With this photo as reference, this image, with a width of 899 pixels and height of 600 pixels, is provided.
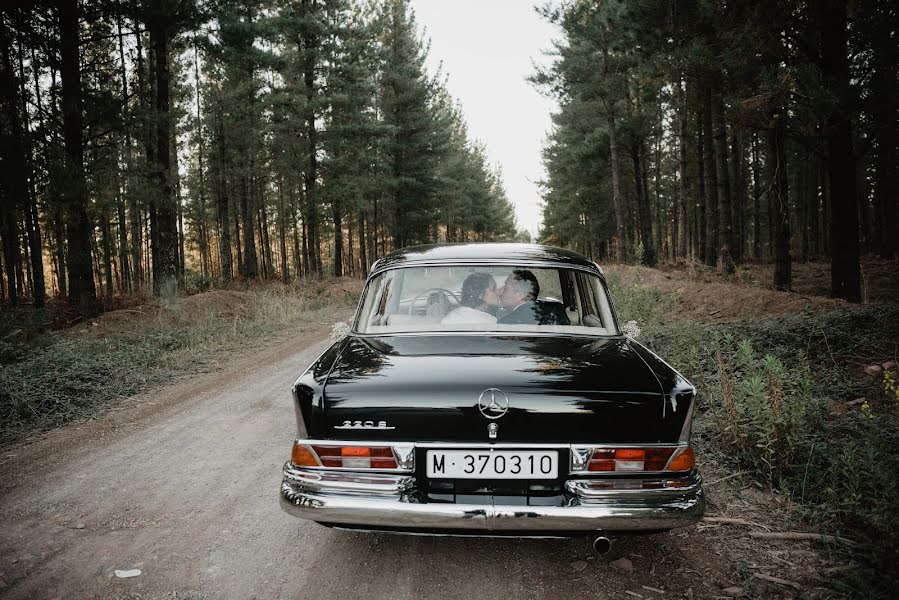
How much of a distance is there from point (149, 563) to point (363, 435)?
152 centimetres

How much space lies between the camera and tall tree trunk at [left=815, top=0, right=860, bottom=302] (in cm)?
789

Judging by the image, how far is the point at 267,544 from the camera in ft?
8.99

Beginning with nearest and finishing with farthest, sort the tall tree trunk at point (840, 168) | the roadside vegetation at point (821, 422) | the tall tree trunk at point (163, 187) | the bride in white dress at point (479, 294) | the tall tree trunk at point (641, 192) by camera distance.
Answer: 1. the roadside vegetation at point (821, 422)
2. the bride in white dress at point (479, 294)
3. the tall tree trunk at point (840, 168)
4. the tall tree trunk at point (163, 187)
5. the tall tree trunk at point (641, 192)

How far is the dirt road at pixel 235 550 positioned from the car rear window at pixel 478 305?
123cm

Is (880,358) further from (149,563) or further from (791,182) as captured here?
(791,182)

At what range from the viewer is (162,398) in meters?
5.91

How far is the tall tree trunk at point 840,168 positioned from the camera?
7.89 meters

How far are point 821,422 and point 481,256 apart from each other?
280 centimetres

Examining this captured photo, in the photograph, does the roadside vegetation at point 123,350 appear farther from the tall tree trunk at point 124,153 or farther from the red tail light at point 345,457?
the red tail light at point 345,457

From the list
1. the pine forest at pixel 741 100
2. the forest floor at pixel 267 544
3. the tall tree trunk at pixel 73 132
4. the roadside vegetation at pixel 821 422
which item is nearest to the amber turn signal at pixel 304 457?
the forest floor at pixel 267 544

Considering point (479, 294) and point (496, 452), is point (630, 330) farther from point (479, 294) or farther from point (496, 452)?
point (496, 452)

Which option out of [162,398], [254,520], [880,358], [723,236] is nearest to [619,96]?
[723,236]

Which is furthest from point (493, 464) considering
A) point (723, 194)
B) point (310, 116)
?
point (310, 116)

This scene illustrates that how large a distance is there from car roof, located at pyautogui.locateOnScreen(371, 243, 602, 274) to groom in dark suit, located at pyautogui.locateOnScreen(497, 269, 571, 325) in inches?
5.5
